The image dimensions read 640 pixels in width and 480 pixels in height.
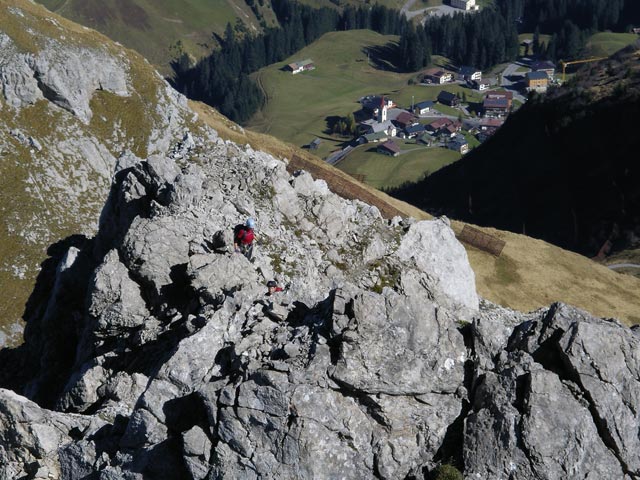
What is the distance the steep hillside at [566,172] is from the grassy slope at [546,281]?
3769cm

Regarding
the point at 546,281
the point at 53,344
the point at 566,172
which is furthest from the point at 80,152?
the point at 566,172

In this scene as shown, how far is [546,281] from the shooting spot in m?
83.3

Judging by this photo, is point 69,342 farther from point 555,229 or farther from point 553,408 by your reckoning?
point 555,229

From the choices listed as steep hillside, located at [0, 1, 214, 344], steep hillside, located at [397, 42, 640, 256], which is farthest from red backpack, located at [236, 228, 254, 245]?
steep hillside, located at [397, 42, 640, 256]

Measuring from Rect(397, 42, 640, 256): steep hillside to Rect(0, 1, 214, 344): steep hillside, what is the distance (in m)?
83.4

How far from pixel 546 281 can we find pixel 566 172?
72.9 meters

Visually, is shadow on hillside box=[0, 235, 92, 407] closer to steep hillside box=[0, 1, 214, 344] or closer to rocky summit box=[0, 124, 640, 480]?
rocky summit box=[0, 124, 640, 480]

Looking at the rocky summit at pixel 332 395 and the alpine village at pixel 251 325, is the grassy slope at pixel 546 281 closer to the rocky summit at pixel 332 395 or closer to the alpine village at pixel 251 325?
the alpine village at pixel 251 325

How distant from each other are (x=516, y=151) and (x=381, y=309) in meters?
146

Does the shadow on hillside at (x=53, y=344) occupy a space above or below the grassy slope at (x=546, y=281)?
above

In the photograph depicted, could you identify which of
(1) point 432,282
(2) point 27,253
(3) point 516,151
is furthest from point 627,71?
(2) point 27,253

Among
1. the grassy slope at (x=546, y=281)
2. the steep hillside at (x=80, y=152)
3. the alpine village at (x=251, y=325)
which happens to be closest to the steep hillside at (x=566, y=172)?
the grassy slope at (x=546, y=281)

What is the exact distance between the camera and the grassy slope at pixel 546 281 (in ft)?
259

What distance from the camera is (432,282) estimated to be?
52219mm
